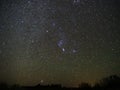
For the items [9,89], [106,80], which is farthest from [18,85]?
[106,80]

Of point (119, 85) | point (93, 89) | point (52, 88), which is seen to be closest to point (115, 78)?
point (119, 85)

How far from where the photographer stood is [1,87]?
26.1 feet

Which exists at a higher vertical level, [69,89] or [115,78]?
[115,78]

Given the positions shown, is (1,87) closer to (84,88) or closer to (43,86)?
(43,86)

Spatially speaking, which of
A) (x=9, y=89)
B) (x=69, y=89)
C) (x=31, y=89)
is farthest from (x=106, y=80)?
(x=9, y=89)

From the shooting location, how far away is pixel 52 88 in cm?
845

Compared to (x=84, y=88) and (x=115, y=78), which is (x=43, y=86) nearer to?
(x=84, y=88)

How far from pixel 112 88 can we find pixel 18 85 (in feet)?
9.72

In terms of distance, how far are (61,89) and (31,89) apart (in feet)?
3.20

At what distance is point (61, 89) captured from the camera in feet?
27.3

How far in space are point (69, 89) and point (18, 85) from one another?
1.68 m

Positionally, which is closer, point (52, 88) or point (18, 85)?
point (18, 85)

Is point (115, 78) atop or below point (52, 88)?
atop

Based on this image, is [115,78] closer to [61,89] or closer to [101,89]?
[101,89]
